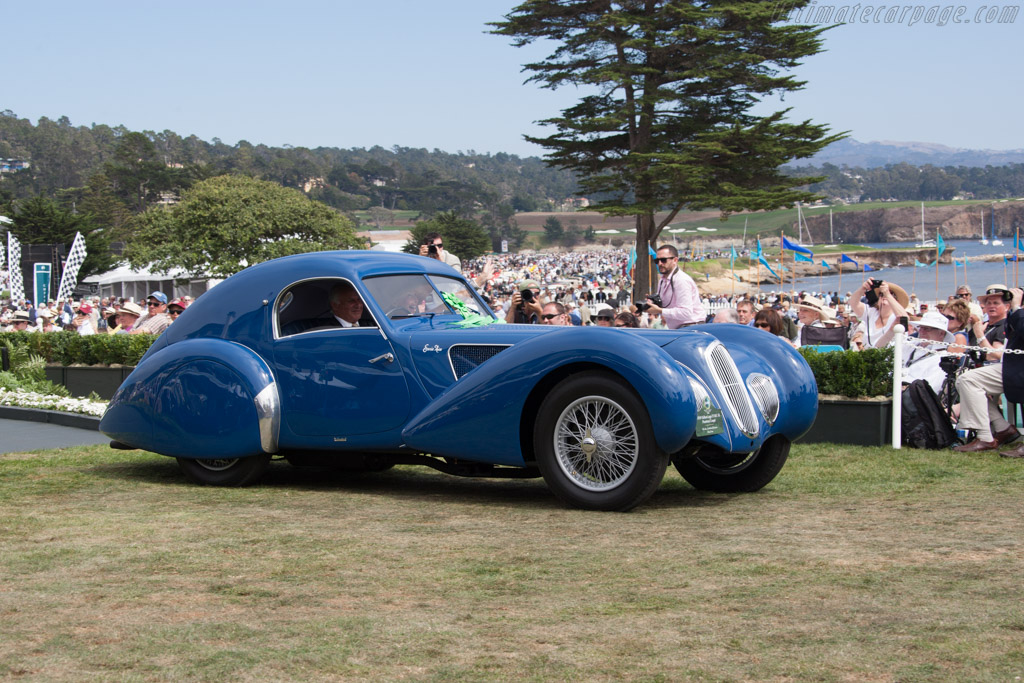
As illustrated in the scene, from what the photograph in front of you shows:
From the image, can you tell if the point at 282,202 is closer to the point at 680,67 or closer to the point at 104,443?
the point at 680,67

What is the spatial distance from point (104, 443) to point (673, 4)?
37.1m

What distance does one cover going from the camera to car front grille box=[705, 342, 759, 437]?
23.3 ft

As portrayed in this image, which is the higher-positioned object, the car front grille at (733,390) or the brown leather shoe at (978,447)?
the car front grille at (733,390)

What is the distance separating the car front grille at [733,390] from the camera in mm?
7106

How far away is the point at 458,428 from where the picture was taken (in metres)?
7.32

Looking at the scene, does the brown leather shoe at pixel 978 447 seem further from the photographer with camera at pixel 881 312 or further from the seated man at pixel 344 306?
the seated man at pixel 344 306

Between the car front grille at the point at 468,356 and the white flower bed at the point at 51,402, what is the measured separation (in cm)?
681

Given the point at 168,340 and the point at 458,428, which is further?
the point at 168,340

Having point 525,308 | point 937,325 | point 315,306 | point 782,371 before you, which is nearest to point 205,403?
point 315,306

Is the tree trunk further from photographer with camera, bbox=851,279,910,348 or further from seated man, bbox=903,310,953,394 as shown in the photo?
seated man, bbox=903,310,953,394

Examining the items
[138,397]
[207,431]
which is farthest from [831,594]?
[138,397]

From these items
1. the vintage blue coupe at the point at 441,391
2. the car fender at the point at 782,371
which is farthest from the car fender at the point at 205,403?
the car fender at the point at 782,371

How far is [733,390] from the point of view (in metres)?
7.18

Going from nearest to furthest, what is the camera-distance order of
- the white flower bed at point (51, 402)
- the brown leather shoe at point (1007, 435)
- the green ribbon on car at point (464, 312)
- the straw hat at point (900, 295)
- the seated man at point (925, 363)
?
the green ribbon on car at point (464, 312)
the brown leather shoe at point (1007, 435)
the seated man at point (925, 363)
the straw hat at point (900, 295)
the white flower bed at point (51, 402)
